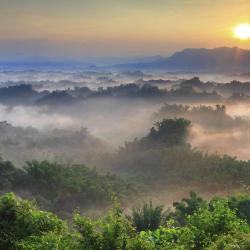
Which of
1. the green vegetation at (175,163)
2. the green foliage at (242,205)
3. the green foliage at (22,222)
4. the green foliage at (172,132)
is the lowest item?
the green vegetation at (175,163)

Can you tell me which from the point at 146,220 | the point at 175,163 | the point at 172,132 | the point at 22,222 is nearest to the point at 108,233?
the point at 22,222

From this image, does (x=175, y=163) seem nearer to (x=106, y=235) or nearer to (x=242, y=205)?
(x=242, y=205)

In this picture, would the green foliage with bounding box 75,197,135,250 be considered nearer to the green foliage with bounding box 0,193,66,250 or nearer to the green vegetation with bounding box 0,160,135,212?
the green foliage with bounding box 0,193,66,250

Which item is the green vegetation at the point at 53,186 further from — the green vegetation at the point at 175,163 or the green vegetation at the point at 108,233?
the green vegetation at the point at 108,233

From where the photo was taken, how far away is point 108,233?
16.9 meters

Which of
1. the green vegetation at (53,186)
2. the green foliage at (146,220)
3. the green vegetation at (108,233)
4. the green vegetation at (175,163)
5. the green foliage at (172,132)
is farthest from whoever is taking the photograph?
the green foliage at (172,132)

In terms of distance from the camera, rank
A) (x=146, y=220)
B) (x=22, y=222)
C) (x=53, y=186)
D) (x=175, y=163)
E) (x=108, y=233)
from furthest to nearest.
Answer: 1. (x=175, y=163)
2. (x=53, y=186)
3. (x=146, y=220)
4. (x=22, y=222)
5. (x=108, y=233)

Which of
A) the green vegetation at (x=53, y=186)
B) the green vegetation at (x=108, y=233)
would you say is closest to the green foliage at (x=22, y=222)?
the green vegetation at (x=108, y=233)

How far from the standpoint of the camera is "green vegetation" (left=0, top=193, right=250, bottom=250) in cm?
1662

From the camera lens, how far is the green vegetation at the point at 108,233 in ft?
54.5

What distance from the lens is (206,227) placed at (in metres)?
21.1

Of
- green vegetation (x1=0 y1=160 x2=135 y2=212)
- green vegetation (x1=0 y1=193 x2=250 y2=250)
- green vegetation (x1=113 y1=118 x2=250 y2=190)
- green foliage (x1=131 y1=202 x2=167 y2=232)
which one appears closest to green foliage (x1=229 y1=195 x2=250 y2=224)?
green foliage (x1=131 y1=202 x2=167 y2=232)

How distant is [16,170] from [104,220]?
34.1m

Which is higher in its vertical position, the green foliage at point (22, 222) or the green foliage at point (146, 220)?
the green foliage at point (22, 222)
